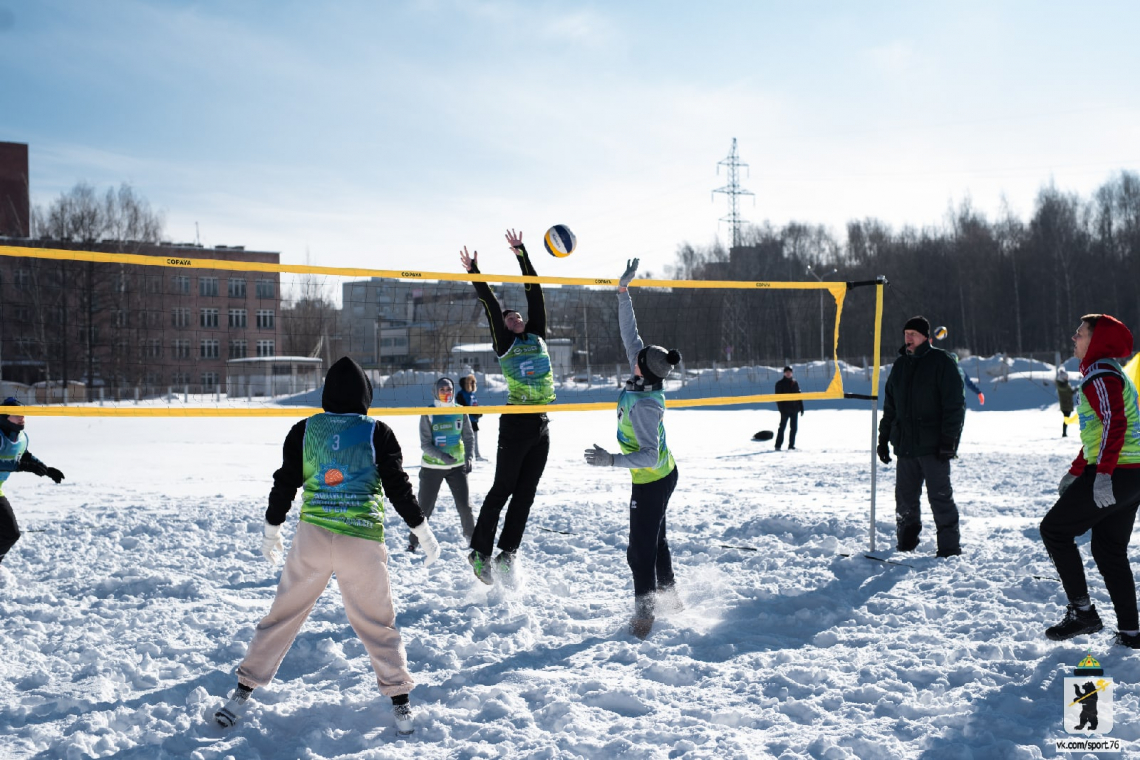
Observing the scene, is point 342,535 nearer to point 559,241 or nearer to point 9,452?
point 559,241

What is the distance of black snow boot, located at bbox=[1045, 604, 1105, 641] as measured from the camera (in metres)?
4.54

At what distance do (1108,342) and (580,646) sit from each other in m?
3.18

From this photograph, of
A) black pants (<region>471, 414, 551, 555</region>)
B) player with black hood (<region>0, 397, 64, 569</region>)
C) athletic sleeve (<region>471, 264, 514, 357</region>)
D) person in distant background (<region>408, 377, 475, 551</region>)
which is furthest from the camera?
person in distant background (<region>408, 377, 475, 551</region>)

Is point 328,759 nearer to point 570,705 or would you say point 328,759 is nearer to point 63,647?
point 570,705

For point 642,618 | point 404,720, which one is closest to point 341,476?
point 404,720

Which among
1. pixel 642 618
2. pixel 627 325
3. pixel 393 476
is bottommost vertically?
pixel 642 618

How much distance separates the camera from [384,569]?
371 centimetres

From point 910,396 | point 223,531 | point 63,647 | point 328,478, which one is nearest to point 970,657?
point 910,396

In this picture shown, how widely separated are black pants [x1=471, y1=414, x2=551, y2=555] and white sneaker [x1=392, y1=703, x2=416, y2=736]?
2.11 meters

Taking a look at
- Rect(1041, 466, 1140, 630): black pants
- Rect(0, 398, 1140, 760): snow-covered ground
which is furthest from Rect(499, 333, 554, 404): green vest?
Rect(1041, 466, 1140, 630): black pants

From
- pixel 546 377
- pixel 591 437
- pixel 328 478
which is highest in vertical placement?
pixel 546 377

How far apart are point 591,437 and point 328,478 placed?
54.1ft

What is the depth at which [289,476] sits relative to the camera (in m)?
3.72

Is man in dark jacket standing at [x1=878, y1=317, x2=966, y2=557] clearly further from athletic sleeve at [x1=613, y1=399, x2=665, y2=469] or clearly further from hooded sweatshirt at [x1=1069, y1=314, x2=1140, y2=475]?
athletic sleeve at [x1=613, y1=399, x2=665, y2=469]
